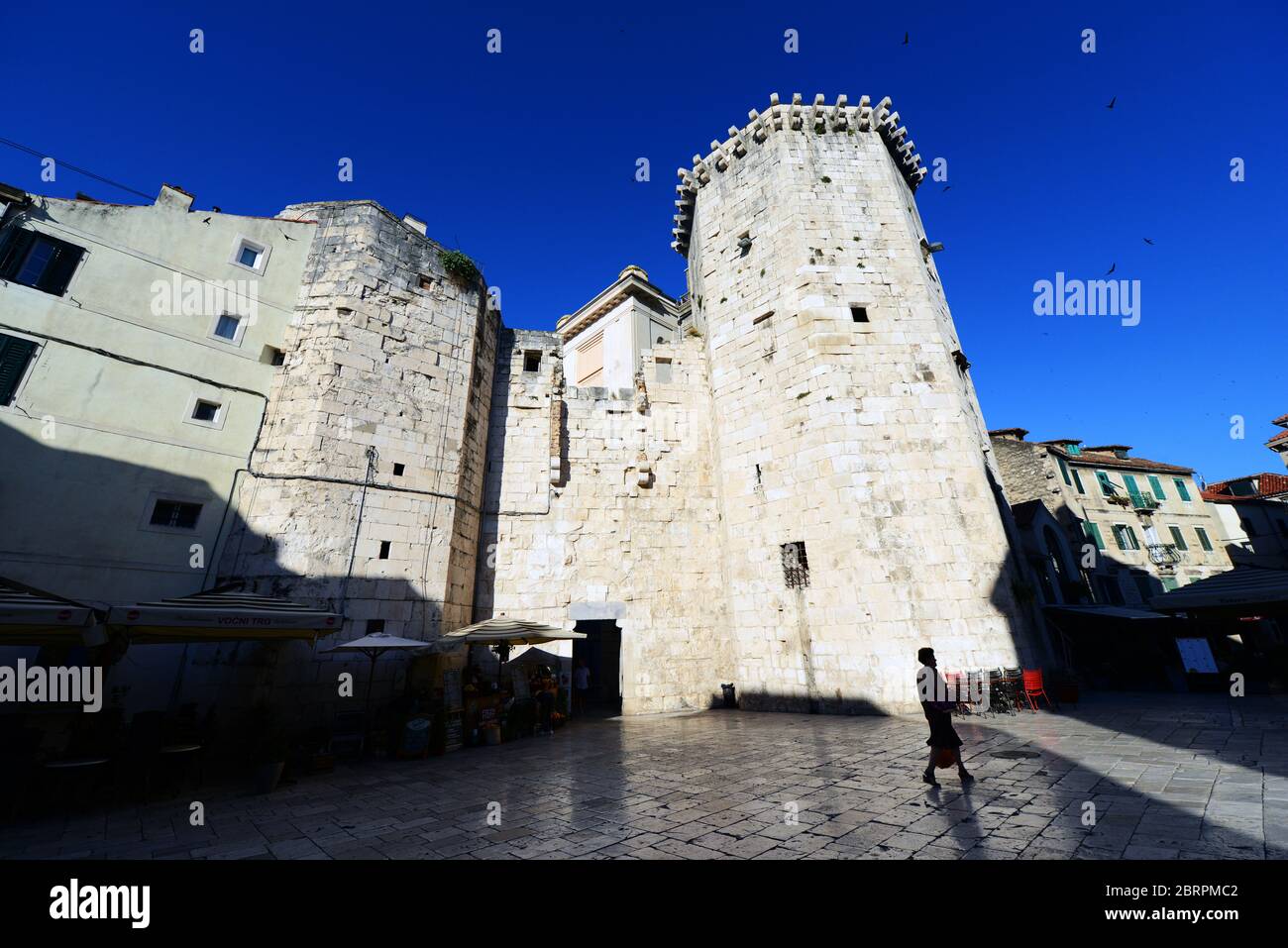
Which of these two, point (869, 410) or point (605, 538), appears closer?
point (869, 410)

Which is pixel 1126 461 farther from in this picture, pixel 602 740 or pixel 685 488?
pixel 602 740

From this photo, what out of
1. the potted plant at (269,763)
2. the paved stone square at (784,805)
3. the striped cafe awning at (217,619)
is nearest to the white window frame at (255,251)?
the striped cafe awning at (217,619)

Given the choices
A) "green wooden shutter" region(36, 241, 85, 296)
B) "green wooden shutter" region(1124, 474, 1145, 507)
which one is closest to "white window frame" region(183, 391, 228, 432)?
"green wooden shutter" region(36, 241, 85, 296)

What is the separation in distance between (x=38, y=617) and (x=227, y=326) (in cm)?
895

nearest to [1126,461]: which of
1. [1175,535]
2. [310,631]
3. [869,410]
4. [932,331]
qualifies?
[1175,535]

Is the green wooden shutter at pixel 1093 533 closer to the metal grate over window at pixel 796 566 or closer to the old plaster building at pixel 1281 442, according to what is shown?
the old plaster building at pixel 1281 442

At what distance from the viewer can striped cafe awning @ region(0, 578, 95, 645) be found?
507 centimetres

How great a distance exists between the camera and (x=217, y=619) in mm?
6598

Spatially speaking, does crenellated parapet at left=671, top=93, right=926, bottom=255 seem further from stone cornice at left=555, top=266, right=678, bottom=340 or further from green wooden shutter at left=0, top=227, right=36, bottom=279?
green wooden shutter at left=0, top=227, right=36, bottom=279

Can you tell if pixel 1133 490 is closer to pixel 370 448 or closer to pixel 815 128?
pixel 815 128

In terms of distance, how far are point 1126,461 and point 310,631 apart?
3458cm

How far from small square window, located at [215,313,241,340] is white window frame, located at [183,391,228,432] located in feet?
5.23

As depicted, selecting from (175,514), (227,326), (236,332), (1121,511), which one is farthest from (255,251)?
(1121,511)
